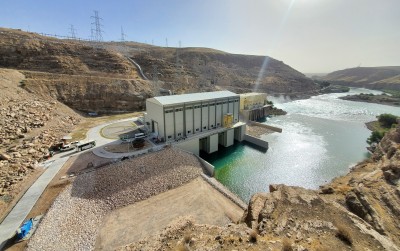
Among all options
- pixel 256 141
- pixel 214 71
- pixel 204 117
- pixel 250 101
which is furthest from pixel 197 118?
pixel 214 71

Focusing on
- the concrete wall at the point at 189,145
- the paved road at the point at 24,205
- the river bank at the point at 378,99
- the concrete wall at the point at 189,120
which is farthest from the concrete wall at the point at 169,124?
the river bank at the point at 378,99

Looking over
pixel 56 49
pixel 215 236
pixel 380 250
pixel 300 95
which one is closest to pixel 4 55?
pixel 56 49

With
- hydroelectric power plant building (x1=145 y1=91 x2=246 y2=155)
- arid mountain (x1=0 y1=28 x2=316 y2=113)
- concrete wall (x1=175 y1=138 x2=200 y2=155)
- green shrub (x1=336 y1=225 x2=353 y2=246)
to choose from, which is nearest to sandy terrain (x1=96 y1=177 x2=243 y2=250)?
concrete wall (x1=175 y1=138 x2=200 y2=155)

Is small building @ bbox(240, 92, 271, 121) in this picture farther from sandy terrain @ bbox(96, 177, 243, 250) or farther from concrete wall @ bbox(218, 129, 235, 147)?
sandy terrain @ bbox(96, 177, 243, 250)

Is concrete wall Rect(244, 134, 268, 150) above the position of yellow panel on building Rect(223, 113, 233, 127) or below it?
below

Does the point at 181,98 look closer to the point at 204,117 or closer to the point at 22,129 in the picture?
the point at 204,117

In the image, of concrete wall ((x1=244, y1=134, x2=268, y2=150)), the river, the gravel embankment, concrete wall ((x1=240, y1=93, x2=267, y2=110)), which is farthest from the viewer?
concrete wall ((x1=240, y1=93, x2=267, y2=110))
